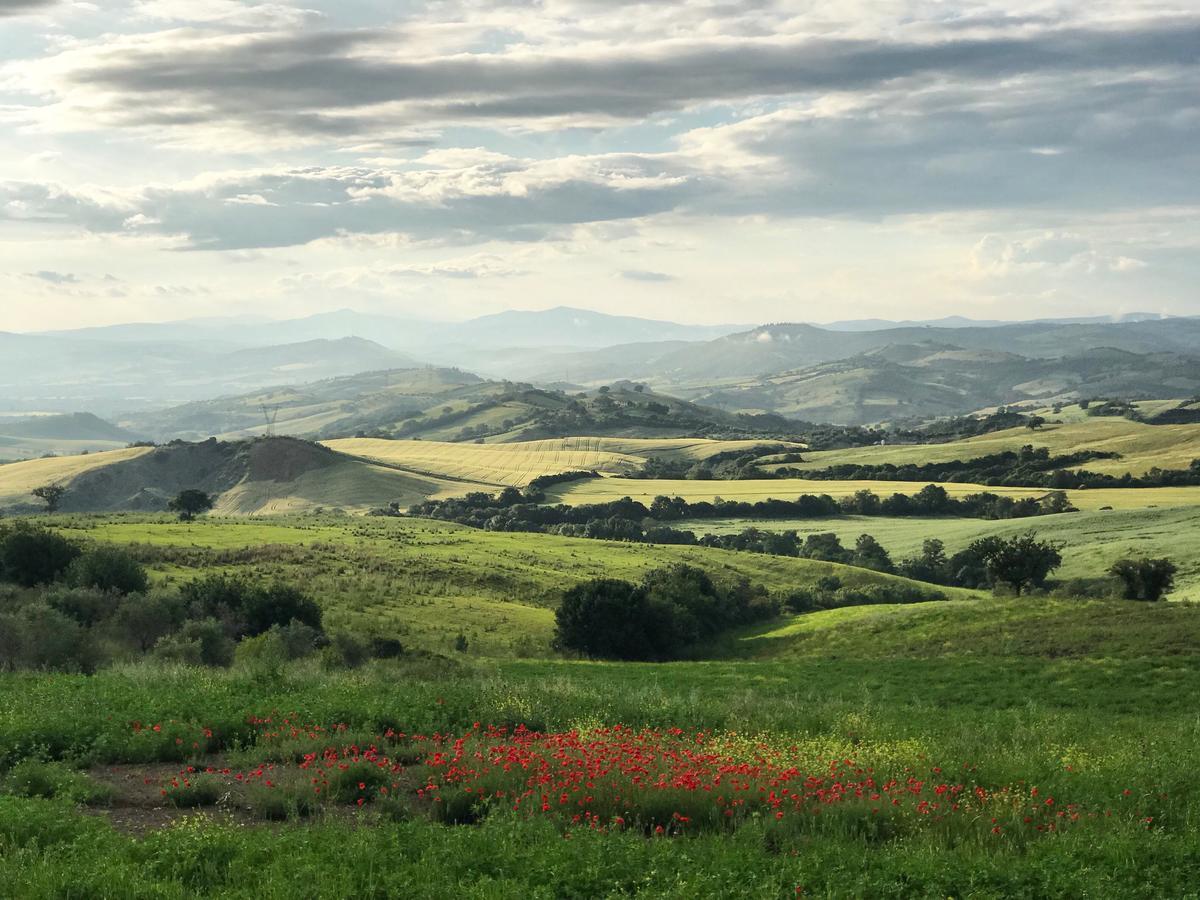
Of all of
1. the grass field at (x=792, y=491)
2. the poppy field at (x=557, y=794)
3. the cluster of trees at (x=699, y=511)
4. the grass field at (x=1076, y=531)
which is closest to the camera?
the poppy field at (x=557, y=794)

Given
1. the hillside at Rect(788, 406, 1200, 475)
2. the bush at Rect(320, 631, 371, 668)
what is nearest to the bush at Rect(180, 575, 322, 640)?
the bush at Rect(320, 631, 371, 668)

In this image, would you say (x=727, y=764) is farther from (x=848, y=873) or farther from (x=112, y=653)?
(x=112, y=653)

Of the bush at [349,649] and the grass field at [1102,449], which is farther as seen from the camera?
the grass field at [1102,449]

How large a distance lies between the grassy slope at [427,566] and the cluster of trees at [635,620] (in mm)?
2256

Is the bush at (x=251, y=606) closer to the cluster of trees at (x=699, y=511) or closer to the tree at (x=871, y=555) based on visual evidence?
the tree at (x=871, y=555)

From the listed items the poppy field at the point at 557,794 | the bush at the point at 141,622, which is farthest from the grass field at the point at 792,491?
the poppy field at the point at 557,794

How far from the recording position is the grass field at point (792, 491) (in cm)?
12038

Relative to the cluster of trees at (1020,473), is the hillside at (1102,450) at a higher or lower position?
higher

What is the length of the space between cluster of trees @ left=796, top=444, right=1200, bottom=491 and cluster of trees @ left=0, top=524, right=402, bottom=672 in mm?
122838

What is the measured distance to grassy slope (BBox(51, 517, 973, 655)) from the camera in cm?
5628

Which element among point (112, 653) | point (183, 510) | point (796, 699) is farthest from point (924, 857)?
point (183, 510)

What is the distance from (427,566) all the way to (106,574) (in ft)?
96.7

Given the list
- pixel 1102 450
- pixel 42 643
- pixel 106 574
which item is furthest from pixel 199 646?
pixel 1102 450

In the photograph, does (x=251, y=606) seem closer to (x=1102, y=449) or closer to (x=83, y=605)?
(x=83, y=605)
